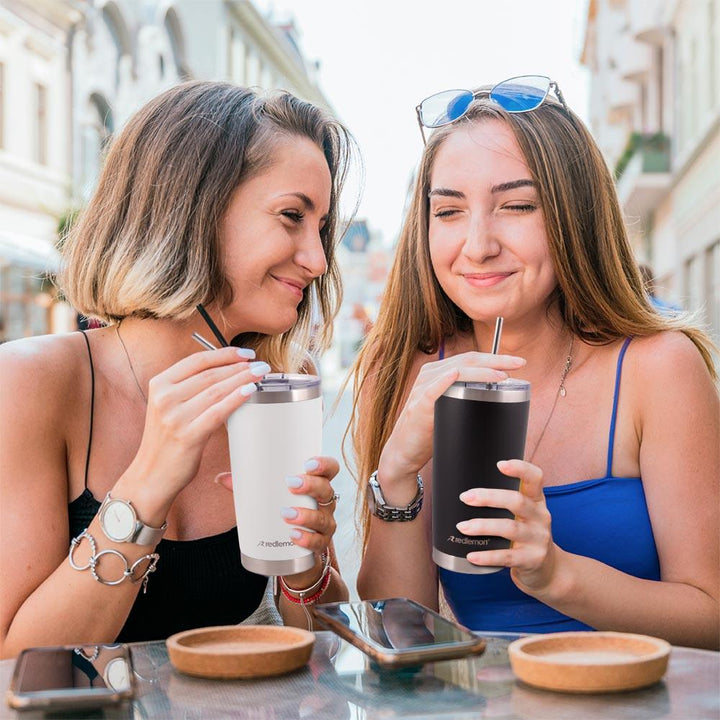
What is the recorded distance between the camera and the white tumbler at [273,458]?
4.96 ft

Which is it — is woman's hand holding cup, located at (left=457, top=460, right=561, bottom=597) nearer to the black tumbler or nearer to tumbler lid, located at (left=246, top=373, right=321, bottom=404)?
the black tumbler

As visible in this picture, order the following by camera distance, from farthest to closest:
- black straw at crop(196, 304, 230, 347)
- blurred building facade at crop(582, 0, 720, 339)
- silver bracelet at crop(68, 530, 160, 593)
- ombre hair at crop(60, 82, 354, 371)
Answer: blurred building facade at crop(582, 0, 720, 339), ombre hair at crop(60, 82, 354, 371), black straw at crop(196, 304, 230, 347), silver bracelet at crop(68, 530, 160, 593)

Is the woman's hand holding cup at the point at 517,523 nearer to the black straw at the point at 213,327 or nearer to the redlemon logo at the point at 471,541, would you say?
the redlemon logo at the point at 471,541

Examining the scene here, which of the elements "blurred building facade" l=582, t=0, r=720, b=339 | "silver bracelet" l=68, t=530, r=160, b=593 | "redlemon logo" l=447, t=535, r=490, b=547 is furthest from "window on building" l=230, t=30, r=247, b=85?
"redlemon logo" l=447, t=535, r=490, b=547

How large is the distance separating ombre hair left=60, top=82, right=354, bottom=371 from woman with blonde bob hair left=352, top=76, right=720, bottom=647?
0.40 m

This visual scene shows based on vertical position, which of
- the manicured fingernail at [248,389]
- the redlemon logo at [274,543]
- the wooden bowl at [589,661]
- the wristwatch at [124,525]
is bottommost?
the wooden bowl at [589,661]

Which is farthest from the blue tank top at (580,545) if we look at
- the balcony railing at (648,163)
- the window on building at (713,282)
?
the balcony railing at (648,163)

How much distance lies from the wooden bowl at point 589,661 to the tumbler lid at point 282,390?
478mm

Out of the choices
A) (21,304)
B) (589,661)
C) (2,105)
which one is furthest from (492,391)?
(2,105)

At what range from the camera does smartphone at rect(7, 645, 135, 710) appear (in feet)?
3.76

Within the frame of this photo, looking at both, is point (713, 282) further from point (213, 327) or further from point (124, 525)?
point (124, 525)

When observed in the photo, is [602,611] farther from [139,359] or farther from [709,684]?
[139,359]

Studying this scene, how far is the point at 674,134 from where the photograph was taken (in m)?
19.3

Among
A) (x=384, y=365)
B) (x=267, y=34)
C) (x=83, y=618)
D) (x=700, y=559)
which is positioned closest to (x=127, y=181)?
(x=384, y=365)
